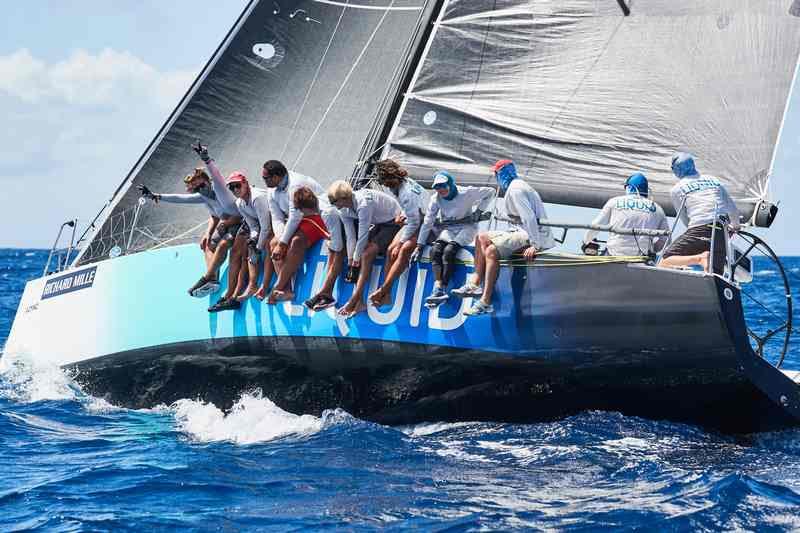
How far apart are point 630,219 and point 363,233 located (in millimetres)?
1898

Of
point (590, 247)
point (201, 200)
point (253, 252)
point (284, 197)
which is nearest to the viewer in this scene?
point (284, 197)

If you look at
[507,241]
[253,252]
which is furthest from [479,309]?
[253,252]

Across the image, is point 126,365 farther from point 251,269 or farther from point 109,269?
point 251,269

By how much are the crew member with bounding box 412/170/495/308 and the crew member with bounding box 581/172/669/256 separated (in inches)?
36.3

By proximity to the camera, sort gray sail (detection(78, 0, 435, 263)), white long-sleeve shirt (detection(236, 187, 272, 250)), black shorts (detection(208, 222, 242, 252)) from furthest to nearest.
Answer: gray sail (detection(78, 0, 435, 263))
black shorts (detection(208, 222, 242, 252))
white long-sleeve shirt (detection(236, 187, 272, 250))

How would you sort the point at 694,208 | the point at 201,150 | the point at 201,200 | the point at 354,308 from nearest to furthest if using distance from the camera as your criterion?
1. the point at 694,208
2. the point at 354,308
3. the point at 201,150
4. the point at 201,200

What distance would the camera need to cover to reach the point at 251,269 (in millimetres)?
8430

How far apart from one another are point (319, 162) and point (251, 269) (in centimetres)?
210

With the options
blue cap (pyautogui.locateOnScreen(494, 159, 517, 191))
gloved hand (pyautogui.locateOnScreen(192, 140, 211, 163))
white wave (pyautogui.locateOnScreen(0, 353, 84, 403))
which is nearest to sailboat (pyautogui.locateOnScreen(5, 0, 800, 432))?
white wave (pyautogui.locateOnScreen(0, 353, 84, 403))

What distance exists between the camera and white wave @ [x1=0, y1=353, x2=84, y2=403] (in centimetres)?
970

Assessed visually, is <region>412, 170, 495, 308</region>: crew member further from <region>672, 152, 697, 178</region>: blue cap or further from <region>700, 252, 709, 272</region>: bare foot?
<region>700, 252, 709, 272</region>: bare foot

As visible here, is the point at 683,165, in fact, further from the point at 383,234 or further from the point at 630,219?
the point at 383,234

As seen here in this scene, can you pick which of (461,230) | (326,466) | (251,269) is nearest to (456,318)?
(461,230)

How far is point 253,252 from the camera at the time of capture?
8.43m
